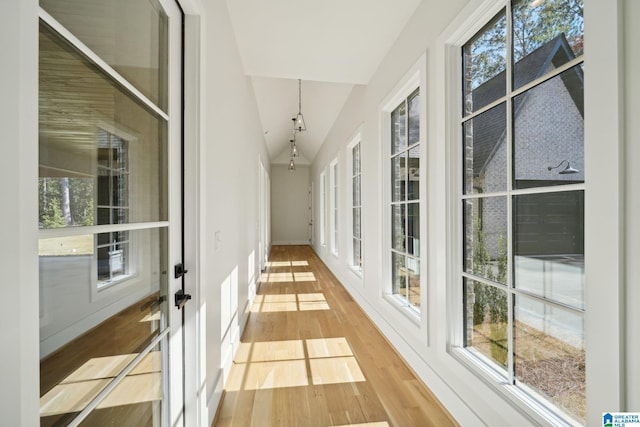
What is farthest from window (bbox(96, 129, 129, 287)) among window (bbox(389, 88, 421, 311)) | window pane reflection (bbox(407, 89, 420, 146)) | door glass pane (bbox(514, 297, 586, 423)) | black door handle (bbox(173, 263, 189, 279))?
window pane reflection (bbox(407, 89, 420, 146))

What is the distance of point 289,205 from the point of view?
9484mm

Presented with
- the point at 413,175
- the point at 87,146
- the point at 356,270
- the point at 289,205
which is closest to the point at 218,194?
the point at 87,146

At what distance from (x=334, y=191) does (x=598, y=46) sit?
15.5 ft

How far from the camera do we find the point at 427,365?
1841 millimetres

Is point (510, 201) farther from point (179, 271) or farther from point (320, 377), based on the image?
point (320, 377)

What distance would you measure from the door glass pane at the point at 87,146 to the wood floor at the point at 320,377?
4.56 feet

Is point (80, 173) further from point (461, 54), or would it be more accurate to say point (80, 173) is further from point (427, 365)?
point (427, 365)

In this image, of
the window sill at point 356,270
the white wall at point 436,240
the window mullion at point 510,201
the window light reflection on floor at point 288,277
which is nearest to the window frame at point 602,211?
the white wall at point 436,240

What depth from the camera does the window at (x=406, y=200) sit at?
84.6 inches

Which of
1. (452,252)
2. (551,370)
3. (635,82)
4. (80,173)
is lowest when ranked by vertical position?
(551,370)

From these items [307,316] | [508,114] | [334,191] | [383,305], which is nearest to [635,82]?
[508,114]

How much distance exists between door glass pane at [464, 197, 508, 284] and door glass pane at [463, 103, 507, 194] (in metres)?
0.08

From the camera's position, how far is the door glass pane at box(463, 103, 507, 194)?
131 centimetres

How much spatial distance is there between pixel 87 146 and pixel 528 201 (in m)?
1.56
